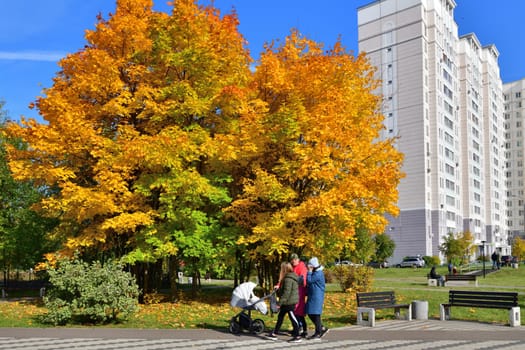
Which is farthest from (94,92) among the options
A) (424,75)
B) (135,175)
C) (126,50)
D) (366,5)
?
(366,5)

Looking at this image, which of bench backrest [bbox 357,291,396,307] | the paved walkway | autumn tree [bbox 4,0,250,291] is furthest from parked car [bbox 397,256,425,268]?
the paved walkway

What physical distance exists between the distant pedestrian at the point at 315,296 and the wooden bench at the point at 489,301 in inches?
186

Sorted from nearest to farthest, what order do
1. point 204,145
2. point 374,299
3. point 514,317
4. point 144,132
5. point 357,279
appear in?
point 514,317
point 374,299
point 204,145
point 144,132
point 357,279

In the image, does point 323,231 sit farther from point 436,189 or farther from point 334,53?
point 436,189

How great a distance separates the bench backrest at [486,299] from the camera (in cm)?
1366

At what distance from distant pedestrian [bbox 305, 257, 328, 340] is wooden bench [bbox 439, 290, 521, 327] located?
15.5ft

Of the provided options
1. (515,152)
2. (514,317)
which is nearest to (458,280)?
(514,317)

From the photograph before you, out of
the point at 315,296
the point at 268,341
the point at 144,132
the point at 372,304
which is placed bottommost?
the point at 268,341

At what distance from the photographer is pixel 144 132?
2075 centimetres

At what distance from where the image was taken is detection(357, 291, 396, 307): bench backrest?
550 inches

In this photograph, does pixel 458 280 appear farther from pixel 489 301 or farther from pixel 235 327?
pixel 235 327

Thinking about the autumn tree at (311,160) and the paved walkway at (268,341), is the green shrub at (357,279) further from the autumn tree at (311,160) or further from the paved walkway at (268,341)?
the paved walkway at (268,341)

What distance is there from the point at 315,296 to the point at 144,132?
11.5 metres

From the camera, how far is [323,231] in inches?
731
